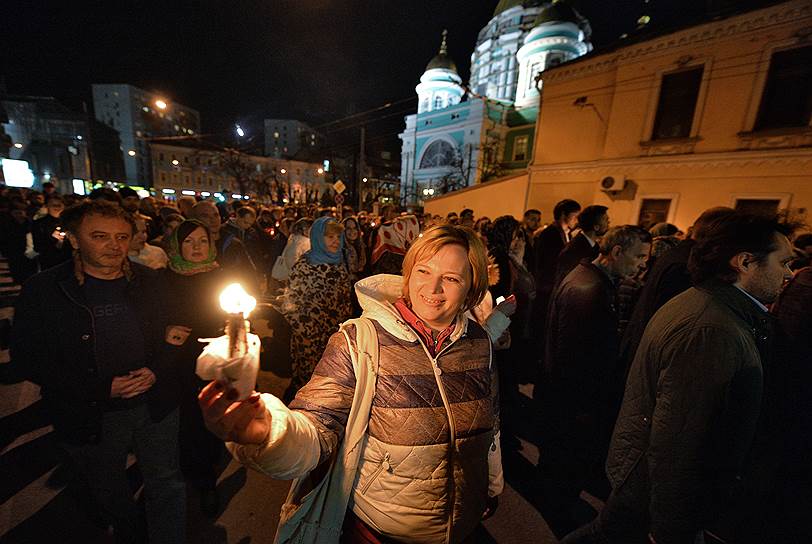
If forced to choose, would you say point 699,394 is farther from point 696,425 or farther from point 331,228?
point 331,228

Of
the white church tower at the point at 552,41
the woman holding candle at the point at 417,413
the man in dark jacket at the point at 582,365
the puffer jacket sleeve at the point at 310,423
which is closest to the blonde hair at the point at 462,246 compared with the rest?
the woman holding candle at the point at 417,413

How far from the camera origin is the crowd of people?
1438 millimetres

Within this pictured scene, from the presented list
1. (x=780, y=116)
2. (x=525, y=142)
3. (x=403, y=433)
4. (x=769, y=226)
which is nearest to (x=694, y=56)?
(x=780, y=116)

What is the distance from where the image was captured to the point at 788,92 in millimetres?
10555

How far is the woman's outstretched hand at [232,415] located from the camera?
0.93m

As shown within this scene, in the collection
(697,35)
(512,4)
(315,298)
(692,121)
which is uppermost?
(512,4)

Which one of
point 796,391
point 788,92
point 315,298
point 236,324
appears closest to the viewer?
point 236,324

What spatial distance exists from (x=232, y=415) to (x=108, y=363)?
5.81ft

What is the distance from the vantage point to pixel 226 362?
2.90 feet

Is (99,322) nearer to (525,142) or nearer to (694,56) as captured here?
(694,56)

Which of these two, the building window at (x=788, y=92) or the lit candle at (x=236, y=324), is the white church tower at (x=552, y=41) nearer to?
the building window at (x=788, y=92)

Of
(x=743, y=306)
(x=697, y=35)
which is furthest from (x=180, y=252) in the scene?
(x=697, y=35)

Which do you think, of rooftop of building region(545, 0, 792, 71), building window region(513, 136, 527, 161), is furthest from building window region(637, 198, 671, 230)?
building window region(513, 136, 527, 161)

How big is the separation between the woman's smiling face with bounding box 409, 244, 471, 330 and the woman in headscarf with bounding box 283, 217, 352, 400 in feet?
7.22
